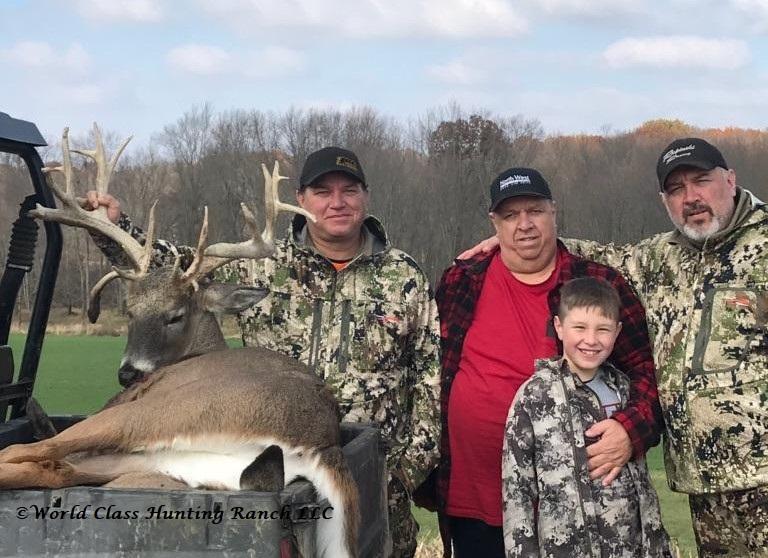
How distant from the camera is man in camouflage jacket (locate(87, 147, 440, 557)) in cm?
454

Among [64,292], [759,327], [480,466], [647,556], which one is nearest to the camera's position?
[647,556]

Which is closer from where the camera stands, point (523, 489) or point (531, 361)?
point (523, 489)

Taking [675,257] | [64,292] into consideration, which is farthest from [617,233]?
[675,257]

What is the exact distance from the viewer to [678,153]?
4.51 metres

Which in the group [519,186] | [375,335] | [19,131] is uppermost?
[19,131]

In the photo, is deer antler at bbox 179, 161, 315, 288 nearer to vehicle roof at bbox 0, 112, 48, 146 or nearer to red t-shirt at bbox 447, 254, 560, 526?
vehicle roof at bbox 0, 112, 48, 146

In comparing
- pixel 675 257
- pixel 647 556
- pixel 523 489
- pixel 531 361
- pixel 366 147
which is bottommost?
pixel 647 556

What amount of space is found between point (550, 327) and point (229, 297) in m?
1.72

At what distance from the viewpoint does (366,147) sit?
50625 millimetres

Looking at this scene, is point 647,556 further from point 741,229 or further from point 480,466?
point 741,229

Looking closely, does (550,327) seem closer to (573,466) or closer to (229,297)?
(573,466)

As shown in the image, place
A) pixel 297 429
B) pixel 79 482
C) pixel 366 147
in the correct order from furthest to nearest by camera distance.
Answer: pixel 366 147, pixel 297 429, pixel 79 482

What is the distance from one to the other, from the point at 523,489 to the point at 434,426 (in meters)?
0.78

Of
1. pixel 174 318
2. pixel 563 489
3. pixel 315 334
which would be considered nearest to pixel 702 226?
pixel 563 489
